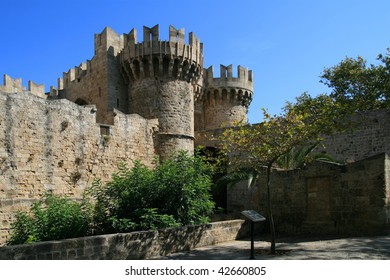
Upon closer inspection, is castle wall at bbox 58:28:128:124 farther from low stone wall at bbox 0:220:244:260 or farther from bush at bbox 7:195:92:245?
low stone wall at bbox 0:220:244:260

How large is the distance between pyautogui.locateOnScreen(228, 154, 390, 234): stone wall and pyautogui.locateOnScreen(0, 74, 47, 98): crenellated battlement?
18.3 m

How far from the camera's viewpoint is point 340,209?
12.1m

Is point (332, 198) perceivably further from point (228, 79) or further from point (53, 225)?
point (228, 79)

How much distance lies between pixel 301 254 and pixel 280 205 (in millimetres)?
4838

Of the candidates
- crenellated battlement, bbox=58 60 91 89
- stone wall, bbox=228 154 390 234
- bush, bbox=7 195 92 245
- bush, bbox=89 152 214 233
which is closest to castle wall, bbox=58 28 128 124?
crenellated battlement, bbox=58 60 91 89

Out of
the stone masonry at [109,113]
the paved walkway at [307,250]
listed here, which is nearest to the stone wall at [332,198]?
the paved walkway at [307,250]

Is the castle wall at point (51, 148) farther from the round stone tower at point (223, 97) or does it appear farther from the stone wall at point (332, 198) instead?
the round stone tower at point (223, 97)

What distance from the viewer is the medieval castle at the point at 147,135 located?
12164 mm

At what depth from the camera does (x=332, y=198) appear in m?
12.3

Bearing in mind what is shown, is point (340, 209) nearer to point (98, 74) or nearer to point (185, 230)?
point (185, 230)

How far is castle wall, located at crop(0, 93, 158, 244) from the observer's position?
1313 centimetres

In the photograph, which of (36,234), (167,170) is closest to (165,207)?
(167,170)

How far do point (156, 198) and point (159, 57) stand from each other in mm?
10387

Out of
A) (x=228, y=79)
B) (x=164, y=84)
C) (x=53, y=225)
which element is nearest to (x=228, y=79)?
(x=228, y=79)
